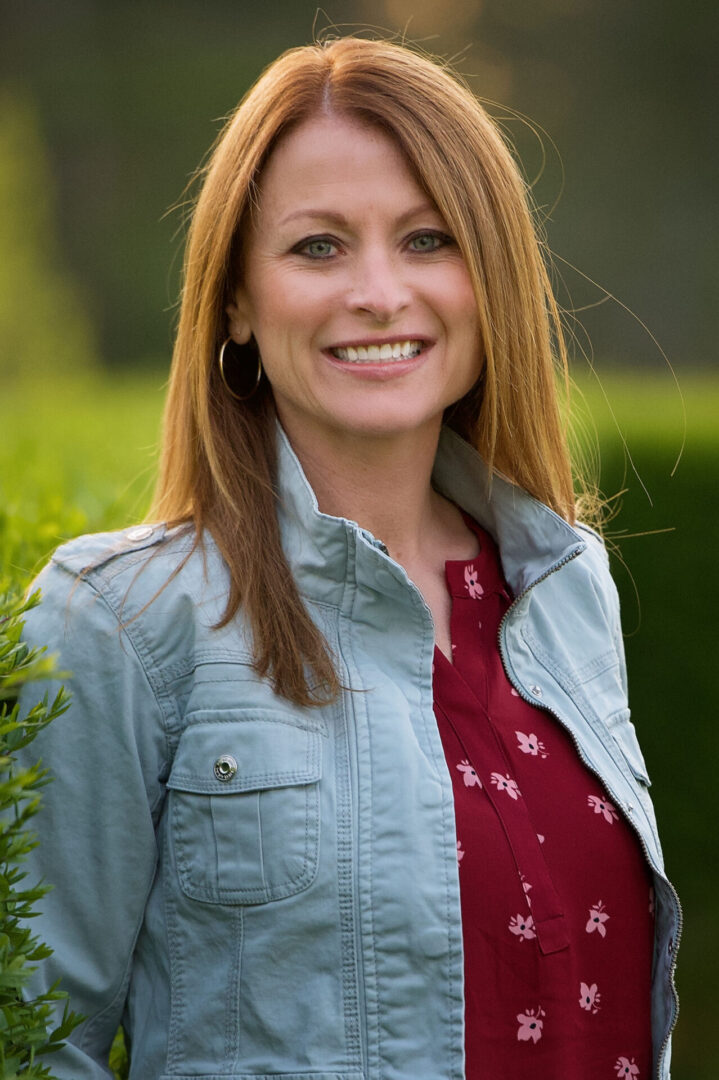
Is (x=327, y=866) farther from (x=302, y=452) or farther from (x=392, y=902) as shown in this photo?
(x=302, y=452)

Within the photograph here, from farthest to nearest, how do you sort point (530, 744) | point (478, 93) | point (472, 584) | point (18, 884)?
point (478, 93)
point (472, 584)
point (530, 744)
point (18, 884)

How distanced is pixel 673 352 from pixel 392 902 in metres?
22.4

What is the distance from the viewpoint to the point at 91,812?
2.02 m

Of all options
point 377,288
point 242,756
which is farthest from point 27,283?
point 242,756

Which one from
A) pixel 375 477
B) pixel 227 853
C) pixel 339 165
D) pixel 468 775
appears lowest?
pixel 227 853

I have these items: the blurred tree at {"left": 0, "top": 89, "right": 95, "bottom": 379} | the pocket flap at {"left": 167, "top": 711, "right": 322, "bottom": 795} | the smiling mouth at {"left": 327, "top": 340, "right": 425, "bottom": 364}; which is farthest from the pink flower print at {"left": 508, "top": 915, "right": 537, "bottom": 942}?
the blurred tree at {"left": 0, "top": 89, "right": 95, "bottom": 379}

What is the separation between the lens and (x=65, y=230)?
25547 millimetres

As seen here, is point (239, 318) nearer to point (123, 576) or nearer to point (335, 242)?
point (335, 242)

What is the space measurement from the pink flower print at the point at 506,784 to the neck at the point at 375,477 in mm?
482

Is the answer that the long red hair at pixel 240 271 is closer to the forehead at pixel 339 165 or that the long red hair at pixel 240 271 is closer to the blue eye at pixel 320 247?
the forehead at pixel 339 165

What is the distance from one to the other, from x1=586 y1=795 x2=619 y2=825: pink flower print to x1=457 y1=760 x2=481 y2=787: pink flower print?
233 mm

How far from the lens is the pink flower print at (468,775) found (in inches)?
85.0

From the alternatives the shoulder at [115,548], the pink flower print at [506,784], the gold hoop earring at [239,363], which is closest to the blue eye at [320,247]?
the gold hoop earring at [239,363]

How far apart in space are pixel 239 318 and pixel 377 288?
0.34 m
